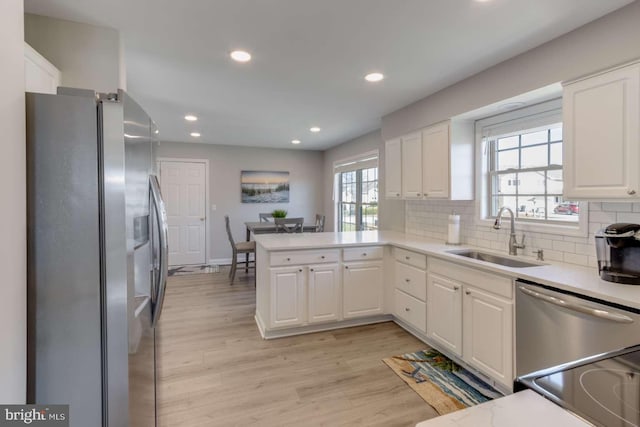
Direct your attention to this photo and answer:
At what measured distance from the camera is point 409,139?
3.61 meters

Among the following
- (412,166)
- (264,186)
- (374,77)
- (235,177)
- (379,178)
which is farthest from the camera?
(264,186)

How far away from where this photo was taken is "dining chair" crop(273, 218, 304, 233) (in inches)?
188

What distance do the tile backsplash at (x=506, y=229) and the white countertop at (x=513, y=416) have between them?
1953 mm

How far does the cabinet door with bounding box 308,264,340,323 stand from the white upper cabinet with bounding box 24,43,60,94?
233cm

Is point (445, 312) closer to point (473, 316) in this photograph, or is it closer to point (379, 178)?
point (473, 316)

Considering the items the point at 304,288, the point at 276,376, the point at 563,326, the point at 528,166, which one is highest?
the point at 528,166

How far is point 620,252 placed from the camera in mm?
1731

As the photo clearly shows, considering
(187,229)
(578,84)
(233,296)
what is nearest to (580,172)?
(578,84)

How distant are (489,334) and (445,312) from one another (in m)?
0.44

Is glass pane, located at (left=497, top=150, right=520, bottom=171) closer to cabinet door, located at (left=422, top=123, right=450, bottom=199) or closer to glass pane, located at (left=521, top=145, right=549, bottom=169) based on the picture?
glass pane, located at (left=521, top=145, right=549, bottom=169)

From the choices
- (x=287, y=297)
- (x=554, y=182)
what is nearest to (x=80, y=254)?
(x=287, y=297)

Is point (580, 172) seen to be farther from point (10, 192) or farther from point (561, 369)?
point (10, 192)

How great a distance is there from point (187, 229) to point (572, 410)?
6.60m

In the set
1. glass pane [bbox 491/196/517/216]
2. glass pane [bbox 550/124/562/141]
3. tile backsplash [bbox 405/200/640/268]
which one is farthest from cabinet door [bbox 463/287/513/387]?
glass pane [bbox 550/124/562/141]
